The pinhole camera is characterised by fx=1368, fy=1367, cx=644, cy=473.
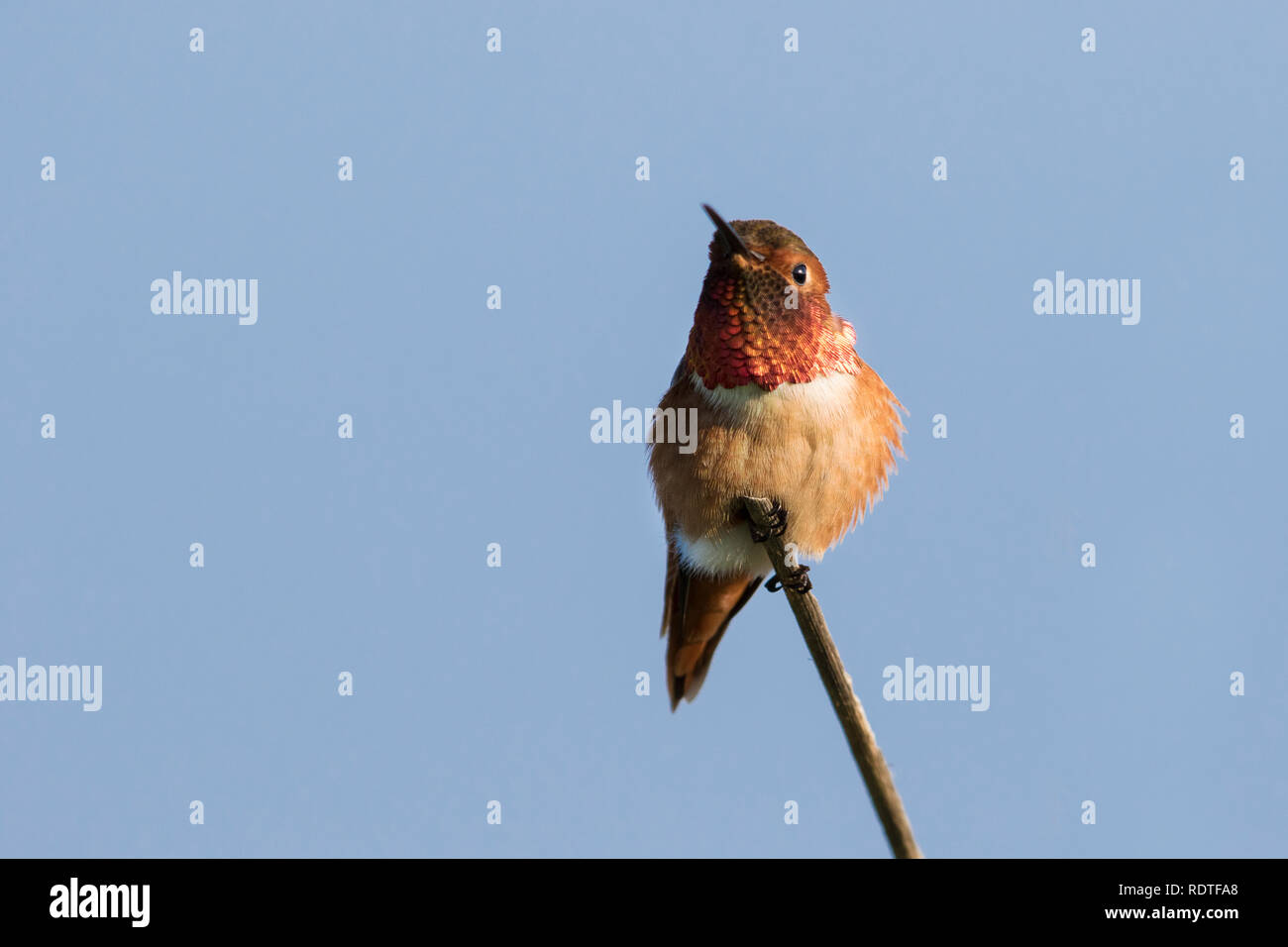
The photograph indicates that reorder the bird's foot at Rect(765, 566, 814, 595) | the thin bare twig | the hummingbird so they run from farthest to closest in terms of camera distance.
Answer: the hummingbird < the bird's foot at Rect(765, 566, 814, 595) < the thin bare twig

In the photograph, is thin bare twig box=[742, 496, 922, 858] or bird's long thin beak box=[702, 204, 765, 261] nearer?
thin bare twig box=[742, 496, 922, 858]

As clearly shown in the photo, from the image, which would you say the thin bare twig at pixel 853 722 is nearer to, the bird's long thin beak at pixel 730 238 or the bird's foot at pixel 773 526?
the bird's foot at pixel 773 526

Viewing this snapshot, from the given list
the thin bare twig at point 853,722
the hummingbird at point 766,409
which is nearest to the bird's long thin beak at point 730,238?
the hummingbird at point 766,409

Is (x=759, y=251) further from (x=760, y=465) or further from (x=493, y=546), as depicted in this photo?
(x=493, y=546)

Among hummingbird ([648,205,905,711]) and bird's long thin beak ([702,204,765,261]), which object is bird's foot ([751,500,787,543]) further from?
bird's long thin beak ([702,204,765,261])

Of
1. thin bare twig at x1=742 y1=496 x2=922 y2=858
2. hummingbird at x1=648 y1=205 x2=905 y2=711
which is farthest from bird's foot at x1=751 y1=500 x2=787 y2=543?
thin bare twig at x1=742 y1=496 x2=922 y2=858

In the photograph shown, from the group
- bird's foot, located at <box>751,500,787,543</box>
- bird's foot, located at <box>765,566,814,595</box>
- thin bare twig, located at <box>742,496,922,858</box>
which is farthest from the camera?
bird's foot, located at <box>751,500,787,543</box>

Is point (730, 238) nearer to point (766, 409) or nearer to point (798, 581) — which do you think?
point (766, 409)

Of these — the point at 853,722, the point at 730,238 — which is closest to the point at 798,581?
the point at 853,722
